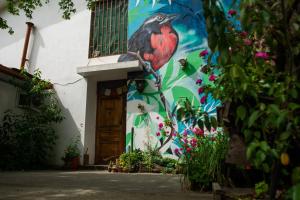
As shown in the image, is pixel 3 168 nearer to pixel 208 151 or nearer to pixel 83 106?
pixel 83 106

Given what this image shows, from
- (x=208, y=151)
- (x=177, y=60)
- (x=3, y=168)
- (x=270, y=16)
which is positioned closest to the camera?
(x=270, y=16)

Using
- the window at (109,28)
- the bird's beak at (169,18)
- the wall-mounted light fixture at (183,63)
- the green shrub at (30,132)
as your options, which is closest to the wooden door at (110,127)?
the window at (109,28)

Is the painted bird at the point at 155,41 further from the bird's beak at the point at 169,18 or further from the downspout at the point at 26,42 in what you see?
the downspout at the point at 26,42

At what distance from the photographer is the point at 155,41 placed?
8328mm

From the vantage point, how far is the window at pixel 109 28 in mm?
8891

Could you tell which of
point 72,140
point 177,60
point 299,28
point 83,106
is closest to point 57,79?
point 83,106

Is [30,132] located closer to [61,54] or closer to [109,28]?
[61,54]

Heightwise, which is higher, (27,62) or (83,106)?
(27,62)

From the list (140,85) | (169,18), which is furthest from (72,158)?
(169,18)

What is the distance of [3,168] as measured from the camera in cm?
751

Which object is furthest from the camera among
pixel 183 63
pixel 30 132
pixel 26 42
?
pixel 26 42

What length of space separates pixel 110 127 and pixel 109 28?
2.93m

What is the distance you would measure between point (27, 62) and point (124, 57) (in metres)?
3.52

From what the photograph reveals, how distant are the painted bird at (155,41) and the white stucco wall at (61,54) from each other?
1590 mm
